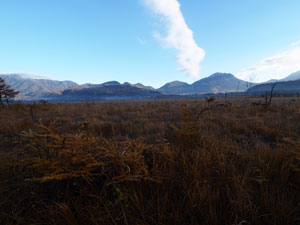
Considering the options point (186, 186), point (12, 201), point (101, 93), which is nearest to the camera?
point (12, 201)

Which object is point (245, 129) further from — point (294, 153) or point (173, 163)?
point (173, 163)

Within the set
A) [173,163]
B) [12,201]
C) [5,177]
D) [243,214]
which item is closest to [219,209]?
[243,214]

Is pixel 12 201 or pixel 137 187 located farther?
pixel 137 187

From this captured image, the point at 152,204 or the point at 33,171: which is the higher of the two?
the point at 33,171

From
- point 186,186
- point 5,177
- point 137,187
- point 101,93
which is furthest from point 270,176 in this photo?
point 101,93

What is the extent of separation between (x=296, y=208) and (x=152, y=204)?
120 centimetres

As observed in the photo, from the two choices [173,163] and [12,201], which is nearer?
[12,201]

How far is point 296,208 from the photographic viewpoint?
3.21ft

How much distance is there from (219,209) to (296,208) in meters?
0.62

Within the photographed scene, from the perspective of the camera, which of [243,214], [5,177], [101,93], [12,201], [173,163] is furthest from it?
[101,93]

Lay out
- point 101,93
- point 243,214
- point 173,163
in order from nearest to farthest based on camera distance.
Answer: point 243,214, point 173,163, point 101,93

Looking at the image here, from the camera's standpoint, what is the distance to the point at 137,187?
1.20 metres

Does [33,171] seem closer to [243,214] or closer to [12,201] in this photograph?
[12,201]

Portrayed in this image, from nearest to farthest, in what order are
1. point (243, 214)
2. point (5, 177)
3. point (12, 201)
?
1. point (243, 214)
2. point (12, 201)
3. point (5, 177)
